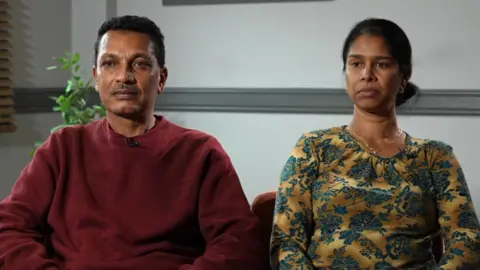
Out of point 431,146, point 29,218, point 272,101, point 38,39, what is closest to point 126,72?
point 29,218

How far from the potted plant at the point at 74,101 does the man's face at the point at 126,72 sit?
48.5 inches

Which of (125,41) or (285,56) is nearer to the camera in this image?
(125,41)

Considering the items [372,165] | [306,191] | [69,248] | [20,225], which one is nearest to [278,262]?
[306,191]

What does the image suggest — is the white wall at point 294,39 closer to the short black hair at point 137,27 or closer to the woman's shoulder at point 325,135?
the woman's shoulder at point 325,135

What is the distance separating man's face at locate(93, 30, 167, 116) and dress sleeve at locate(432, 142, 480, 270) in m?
0.81

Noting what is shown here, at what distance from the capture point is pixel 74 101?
331cm

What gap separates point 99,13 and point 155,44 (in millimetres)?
1661

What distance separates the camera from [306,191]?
1.86m

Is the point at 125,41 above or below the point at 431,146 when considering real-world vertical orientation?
above

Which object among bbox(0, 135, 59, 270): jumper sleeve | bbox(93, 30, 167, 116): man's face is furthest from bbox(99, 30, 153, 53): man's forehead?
bbox(0, 135, 59, 270): jumper sleeve

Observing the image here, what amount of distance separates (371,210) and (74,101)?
Result: 1921 millimetres

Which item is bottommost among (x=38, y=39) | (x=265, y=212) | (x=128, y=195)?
(x=265, y=212)

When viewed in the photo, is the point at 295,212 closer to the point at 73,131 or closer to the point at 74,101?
the point at 73,131

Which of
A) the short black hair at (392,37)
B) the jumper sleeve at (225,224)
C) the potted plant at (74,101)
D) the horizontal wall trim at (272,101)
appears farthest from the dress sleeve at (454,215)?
the potted plant at (74,101)
